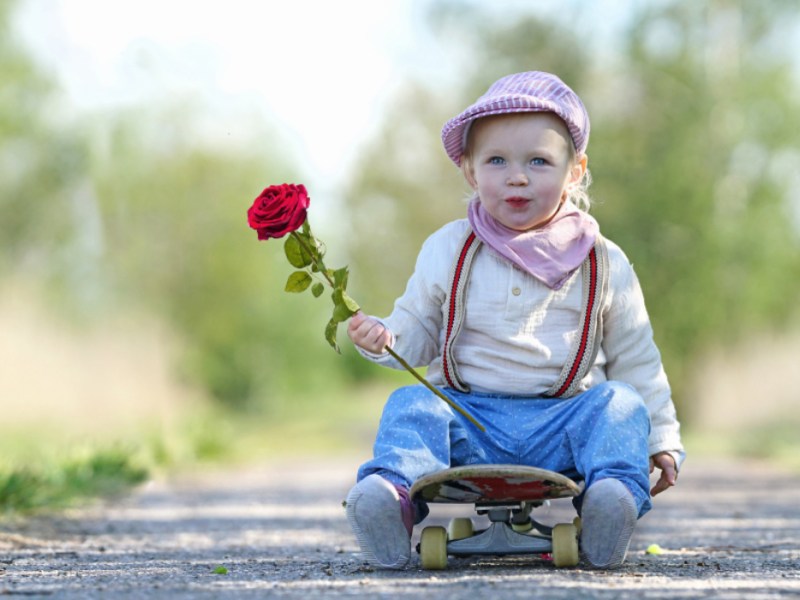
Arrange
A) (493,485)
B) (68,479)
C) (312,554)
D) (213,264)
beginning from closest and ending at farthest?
(493,485) → (312,554) → (68,479) → (213,264)

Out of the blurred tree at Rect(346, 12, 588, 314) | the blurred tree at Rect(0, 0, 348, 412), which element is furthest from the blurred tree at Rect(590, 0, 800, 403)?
the blurred tree at Rect(346, 12, 588, 314)

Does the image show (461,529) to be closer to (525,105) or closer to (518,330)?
(518,330)

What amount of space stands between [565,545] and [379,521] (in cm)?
49

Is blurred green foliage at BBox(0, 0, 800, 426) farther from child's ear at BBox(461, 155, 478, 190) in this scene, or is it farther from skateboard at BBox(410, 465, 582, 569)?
skateboard at BBox(410, 465, 582, 569)

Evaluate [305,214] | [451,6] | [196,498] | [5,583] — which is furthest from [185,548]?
[451,6]

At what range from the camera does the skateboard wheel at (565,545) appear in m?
3.44

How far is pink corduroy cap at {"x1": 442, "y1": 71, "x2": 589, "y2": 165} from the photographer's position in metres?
3.70

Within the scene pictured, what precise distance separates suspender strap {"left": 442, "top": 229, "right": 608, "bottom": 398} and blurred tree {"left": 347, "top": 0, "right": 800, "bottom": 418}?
11.6 meters

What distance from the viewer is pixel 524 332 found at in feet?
12.3

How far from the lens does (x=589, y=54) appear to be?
58.0 feet

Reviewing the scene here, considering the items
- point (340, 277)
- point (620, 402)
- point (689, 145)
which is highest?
point (689, 145)

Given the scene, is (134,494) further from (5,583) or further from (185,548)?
(5,583)

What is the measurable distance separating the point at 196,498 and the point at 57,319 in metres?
6.70

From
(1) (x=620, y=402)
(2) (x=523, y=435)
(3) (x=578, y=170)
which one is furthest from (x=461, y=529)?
(3) (x=578, y=170)
